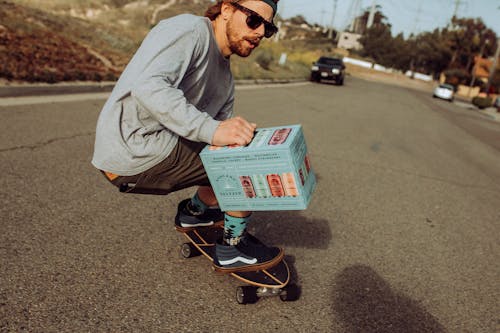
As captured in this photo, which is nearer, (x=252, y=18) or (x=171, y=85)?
(x=171, y=85)

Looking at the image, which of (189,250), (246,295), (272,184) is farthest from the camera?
(189,250)

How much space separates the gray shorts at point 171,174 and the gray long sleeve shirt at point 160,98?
0.14 feet

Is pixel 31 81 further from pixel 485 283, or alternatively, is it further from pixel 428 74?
pixel 428 74

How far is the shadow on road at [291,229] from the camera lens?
3.04 m

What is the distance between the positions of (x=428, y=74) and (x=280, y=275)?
89.3 m

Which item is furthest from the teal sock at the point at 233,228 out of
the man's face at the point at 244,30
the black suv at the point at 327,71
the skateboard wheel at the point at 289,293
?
the black suv at the point at 327,71

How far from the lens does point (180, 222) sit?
102 inches

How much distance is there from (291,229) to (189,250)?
1.03 meters

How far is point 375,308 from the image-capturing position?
2338 mm

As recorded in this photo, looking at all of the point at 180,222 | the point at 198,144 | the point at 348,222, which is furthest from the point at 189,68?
the point at 348,222

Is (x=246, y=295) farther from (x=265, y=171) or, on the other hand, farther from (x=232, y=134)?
(x=232, y=134)

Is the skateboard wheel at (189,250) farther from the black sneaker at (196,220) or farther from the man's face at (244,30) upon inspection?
the man's face at (244,30)

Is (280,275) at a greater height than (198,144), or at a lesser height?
lesser

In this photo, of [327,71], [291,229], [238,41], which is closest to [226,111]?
[238,41]
